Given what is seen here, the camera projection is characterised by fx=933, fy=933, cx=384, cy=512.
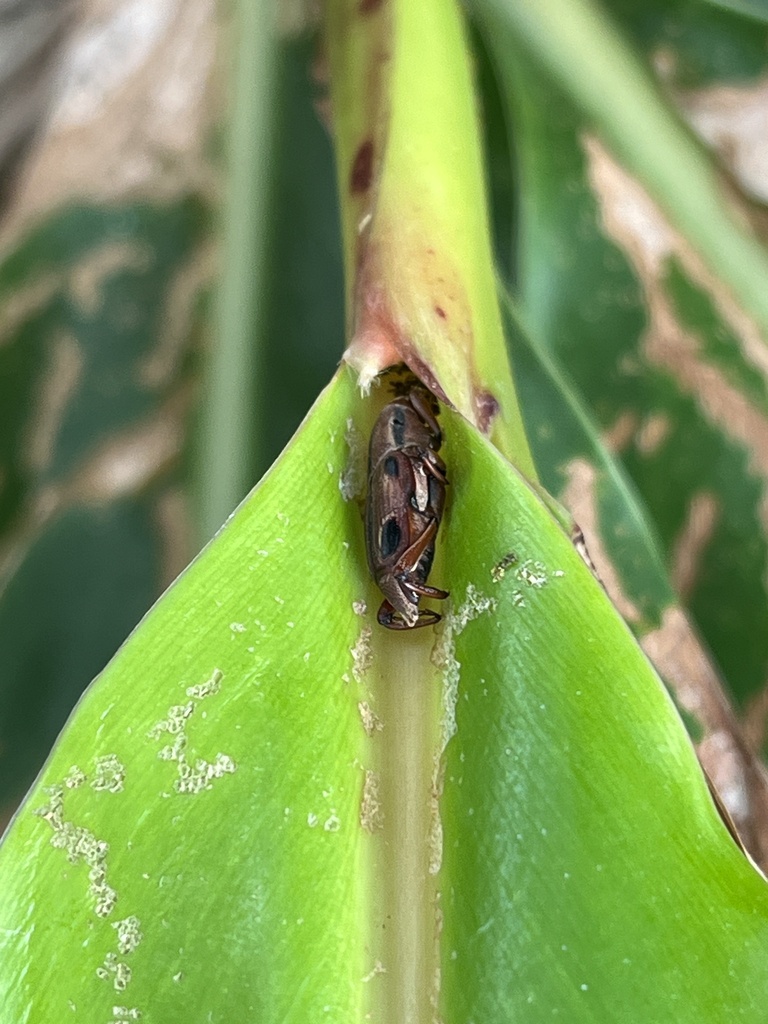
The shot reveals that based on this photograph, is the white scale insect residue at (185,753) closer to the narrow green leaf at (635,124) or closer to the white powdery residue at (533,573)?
the white powdery residue at (533,573)

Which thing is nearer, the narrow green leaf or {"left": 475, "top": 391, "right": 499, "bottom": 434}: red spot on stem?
{"left": 475, "top": 391, "right": 499, "bottom": 434}: red spot on stem

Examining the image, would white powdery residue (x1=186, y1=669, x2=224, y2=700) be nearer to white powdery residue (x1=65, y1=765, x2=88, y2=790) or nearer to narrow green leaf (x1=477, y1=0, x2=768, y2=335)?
white powdery residue (x1=65, y1=765, x2=88, y2=790)

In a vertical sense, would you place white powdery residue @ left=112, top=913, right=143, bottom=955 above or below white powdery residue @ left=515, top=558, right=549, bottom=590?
below

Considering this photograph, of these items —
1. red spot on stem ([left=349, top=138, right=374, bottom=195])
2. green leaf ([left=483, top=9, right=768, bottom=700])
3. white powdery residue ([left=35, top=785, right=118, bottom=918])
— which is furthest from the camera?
green leaf ([left=483, top=9, right=768, bottom=700])

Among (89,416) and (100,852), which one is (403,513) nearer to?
(100,852)

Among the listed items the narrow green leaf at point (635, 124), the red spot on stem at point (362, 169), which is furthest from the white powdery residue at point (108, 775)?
the narrow green leaf at point (635, 124)

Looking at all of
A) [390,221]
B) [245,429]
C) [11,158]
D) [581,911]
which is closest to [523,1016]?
[581,911]

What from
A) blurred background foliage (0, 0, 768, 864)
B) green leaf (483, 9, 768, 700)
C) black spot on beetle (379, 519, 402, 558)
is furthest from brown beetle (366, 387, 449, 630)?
green leaf (483, 9, 768, 700)
